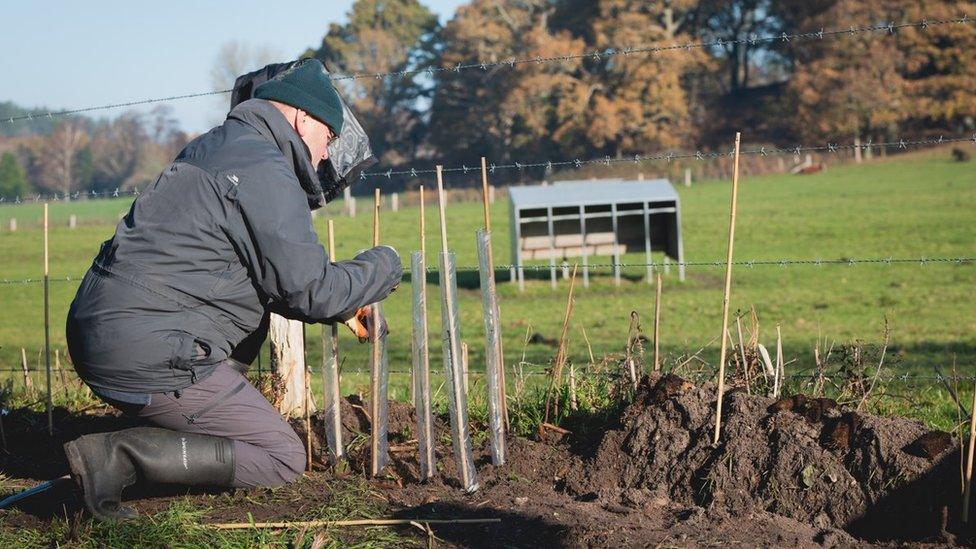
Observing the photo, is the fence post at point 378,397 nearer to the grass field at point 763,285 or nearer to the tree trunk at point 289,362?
the tree trunk at point 289,362

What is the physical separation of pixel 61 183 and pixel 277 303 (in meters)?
80.4

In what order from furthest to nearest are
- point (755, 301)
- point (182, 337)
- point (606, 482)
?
1. point (755, 301)
2. point (606, 482)
3. point (182, 337)

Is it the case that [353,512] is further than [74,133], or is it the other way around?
[74,133]

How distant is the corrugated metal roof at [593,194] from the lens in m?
19.6

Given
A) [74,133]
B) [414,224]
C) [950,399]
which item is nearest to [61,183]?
[74,133]

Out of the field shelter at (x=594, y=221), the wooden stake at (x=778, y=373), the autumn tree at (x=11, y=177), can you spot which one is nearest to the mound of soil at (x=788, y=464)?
the wooden stake at (x=778, y=373)

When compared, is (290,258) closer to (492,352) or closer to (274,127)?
(274,127)

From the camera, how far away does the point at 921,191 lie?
3156cm

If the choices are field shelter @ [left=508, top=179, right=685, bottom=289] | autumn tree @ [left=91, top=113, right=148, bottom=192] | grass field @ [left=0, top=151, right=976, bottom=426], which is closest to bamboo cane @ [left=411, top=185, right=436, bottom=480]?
grass field @ [left=0, top=151, right=976, bottom=426]

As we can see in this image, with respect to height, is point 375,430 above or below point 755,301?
above

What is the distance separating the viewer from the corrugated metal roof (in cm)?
1957

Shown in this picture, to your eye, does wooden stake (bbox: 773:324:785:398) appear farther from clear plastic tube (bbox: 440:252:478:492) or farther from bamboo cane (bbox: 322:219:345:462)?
bamboo cane (bbox: 322:219:345:462)

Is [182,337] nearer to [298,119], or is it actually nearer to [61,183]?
[298,119]

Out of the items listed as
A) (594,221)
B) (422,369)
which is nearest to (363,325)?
(422,369)
